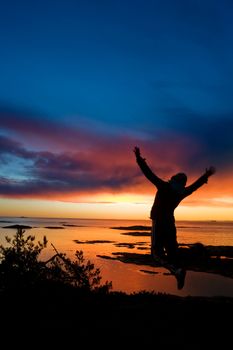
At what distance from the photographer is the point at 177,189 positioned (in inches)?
324

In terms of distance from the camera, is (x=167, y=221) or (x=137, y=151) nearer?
(x=137, y=151)

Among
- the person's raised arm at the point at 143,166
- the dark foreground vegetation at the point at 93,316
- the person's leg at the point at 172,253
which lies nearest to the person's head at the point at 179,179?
the person's raised arm at the point at 143,166

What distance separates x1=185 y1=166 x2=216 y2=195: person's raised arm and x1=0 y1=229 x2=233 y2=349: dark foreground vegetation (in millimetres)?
3081

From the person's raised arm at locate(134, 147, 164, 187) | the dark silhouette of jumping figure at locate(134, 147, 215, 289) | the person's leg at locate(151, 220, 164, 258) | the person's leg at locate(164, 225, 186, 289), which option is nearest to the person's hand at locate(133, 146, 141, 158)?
the person's raised arm at locate(134, 147, 164, 187)

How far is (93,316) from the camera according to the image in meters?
9.54

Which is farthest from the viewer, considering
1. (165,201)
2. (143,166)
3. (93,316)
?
(93,316)

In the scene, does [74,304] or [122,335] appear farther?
[74,304]

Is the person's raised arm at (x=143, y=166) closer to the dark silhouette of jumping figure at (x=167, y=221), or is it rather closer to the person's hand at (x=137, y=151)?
the person's hand at (x=137, y=151)

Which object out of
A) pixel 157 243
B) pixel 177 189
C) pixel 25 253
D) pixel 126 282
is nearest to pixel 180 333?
pixel 157 243

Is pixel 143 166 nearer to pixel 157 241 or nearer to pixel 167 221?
pixel 167 221

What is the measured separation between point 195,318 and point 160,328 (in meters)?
1.62

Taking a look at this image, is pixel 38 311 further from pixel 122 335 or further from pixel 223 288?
pixel 223 288

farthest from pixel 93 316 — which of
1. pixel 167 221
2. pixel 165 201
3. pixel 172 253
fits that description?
pixel 165 201

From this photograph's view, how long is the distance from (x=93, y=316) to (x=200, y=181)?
4178 millimetres
